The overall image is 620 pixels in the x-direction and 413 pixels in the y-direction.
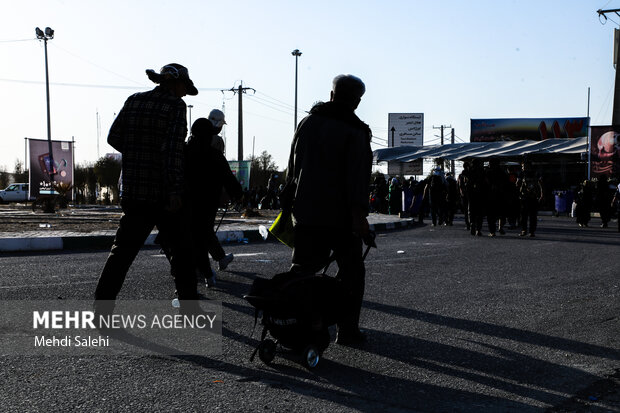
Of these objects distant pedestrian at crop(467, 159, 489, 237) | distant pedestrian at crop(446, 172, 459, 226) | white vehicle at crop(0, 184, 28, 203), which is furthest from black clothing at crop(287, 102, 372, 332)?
white vehicle at crop(0, 184, 28, 203)

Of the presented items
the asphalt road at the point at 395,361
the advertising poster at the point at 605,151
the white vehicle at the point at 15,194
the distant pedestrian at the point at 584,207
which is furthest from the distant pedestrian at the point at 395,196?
the white vehicle at the point at 15,194

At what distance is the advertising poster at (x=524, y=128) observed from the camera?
58969 mm

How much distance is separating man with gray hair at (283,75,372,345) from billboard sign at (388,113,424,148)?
2409 inches

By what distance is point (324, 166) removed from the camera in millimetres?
4078

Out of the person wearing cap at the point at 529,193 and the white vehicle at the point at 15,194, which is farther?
the white vehicle at the point at 15,194

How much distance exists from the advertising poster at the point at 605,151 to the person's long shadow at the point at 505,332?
22.8m

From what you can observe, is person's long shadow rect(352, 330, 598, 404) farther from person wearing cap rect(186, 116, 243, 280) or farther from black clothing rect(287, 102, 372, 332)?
person wearing cap rect(186, 116, 243, 280)

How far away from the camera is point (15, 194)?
57.2 meters

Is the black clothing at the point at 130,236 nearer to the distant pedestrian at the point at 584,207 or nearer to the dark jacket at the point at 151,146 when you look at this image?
the dark jacket at the point at 151,146

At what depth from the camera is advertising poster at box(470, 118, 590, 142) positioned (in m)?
59.0

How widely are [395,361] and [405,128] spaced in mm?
62330

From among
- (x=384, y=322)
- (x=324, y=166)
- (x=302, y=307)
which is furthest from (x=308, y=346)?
(x=384, y=322)

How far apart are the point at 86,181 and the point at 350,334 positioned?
58960mm

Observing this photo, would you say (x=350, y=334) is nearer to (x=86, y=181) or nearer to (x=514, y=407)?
(x=514, y=407)
